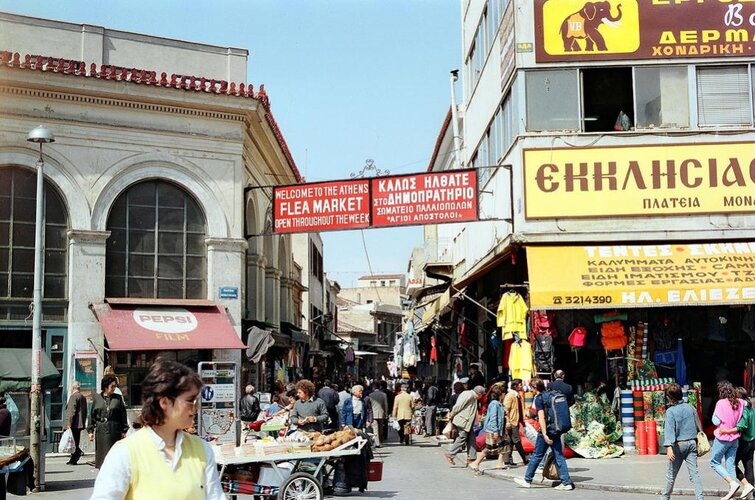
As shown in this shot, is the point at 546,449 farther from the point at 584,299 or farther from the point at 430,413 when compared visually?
the point at 430,413

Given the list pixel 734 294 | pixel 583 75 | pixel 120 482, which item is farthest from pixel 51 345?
pixel 120 482

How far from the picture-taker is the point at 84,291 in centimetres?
2325

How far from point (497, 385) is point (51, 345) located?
35.9 feet

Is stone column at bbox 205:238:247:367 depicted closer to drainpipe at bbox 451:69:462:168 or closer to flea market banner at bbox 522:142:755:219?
flea market banner at bbox 522:142:755:219

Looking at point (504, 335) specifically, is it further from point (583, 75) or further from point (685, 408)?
point (685, 408)

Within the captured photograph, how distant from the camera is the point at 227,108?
24922 mm

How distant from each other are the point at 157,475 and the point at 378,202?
19.7m

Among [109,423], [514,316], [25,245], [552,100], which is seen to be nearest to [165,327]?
[25,245]

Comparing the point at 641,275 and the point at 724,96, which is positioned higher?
the point at 724,96

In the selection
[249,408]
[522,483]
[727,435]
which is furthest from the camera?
[249,408]

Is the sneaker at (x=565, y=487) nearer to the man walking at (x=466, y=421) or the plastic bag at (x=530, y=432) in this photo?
the plastic bag at (x=530, y=432)

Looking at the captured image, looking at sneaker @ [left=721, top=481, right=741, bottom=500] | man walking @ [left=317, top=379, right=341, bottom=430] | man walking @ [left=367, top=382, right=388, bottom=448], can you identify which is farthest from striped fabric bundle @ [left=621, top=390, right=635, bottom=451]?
man walking @ [left=367, top=382, right=388, bottom=448]

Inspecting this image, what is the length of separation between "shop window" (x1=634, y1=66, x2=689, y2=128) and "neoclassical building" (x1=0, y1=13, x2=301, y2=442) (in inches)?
387

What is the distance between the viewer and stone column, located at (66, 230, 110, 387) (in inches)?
909
